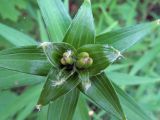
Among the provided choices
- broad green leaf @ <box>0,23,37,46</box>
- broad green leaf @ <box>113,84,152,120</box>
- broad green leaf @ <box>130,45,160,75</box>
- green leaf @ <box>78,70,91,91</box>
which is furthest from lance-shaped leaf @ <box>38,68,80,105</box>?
broad green leaf @ <box>130,45,160,75</box>

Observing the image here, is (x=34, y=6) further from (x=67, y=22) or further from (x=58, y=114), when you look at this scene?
(x=58, y=114)

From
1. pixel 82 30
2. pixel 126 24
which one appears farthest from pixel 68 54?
pixel 126 24

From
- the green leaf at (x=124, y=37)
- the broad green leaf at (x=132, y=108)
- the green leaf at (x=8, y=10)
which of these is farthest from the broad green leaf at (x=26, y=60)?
the green leaf at (x=8, y=10)

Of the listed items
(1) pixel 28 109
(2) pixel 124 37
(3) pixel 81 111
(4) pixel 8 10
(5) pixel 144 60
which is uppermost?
(2) pixel 124 37

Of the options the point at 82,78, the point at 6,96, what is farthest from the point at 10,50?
the point at 6,96

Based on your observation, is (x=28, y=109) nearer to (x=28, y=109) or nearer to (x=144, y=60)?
(x=28, y=109)

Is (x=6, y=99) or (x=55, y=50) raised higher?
(x=55, y=50)

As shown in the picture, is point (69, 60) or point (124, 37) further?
point (124, 37)
